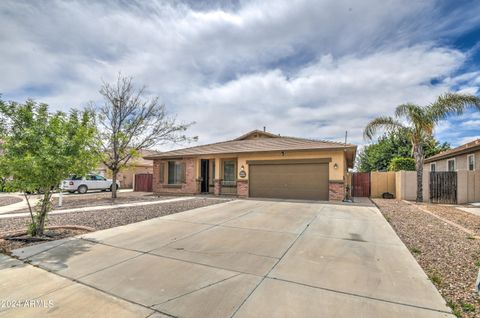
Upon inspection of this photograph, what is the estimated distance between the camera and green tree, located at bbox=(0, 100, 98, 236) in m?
5.31

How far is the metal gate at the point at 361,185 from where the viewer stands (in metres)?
18.2

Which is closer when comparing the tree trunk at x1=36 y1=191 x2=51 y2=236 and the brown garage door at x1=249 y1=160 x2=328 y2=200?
the tree trunk at x1=36 y1=191 x2=51 y2=236

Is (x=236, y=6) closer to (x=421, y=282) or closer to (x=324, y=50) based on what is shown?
(x=324, y=50)

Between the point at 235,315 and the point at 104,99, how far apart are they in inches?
659

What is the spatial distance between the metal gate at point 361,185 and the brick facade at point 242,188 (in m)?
9.06

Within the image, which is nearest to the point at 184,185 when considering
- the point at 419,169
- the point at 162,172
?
the point at 162,172

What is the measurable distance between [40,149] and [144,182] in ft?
57.8

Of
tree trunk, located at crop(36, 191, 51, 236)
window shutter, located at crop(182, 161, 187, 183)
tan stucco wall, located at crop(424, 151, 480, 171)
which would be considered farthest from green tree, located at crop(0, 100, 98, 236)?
tan stucco wall, located at crop(424, 151, 480, 171)

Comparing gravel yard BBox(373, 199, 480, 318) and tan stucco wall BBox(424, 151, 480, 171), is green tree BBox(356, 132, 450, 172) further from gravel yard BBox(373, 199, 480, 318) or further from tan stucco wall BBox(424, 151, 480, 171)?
gravel yard BBox(373, 199, 480, 318)

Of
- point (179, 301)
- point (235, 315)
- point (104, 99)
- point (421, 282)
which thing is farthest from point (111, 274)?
point (104, 99)

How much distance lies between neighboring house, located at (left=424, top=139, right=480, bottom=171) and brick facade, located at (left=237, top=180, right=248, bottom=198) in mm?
12752

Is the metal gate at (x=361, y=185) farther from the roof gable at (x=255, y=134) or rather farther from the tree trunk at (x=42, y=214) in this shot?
the tree trunk at (x=42, y=214)

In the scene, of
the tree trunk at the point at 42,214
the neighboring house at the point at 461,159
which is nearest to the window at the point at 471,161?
the neighboring house at the point at 461,159

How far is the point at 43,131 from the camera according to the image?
5.65 meters
